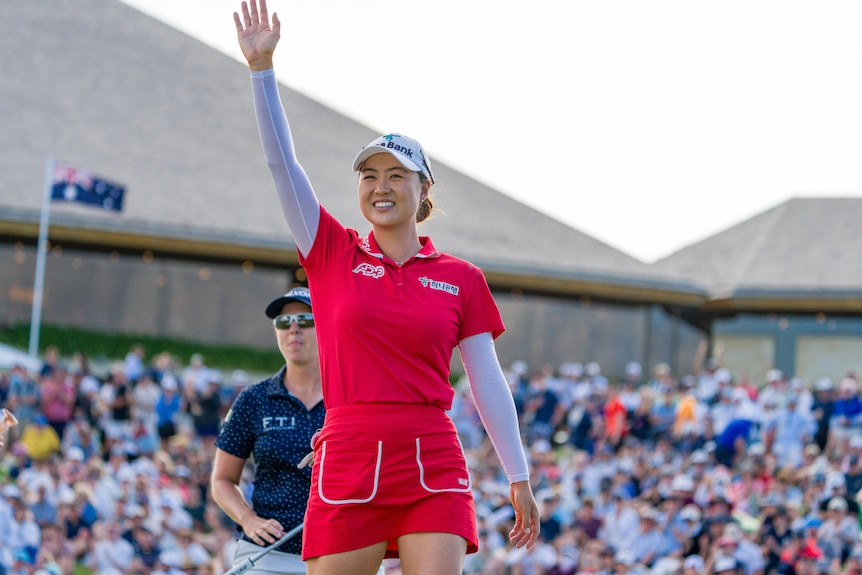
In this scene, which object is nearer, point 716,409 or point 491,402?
point 491,402

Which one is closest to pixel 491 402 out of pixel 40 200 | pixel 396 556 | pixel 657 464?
pixel 396 556

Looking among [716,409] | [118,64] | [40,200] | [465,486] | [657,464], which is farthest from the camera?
[118,64]

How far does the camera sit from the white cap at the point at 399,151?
4094 millimetres

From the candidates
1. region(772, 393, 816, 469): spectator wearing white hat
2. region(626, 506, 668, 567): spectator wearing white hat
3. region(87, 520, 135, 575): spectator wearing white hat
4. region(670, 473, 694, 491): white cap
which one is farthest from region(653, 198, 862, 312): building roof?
region(87, 520, 135, 575): spectator wearing white hat

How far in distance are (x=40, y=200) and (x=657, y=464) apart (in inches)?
607

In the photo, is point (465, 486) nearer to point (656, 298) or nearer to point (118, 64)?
point (656, 298)

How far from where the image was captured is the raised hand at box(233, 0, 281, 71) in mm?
3957

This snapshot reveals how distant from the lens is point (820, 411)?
1783 cm

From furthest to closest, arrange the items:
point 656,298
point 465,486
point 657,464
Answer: point 656,298 → point 657,464 → point 465,486

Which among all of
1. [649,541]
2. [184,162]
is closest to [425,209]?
[649,541]

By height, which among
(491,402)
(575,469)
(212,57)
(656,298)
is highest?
(212,57)

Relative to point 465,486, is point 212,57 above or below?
above

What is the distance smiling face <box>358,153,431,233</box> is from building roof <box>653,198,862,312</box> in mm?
25385

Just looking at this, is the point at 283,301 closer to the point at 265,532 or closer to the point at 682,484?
the point at 265,532
